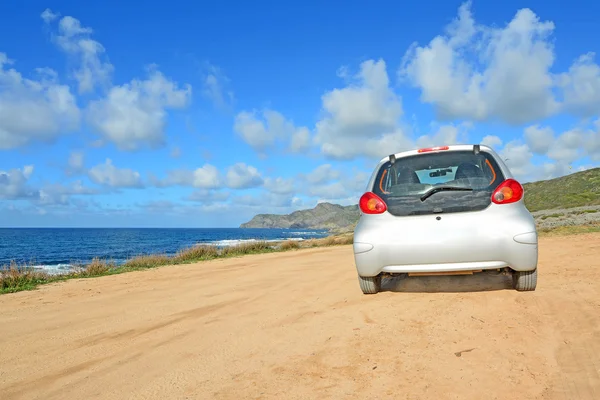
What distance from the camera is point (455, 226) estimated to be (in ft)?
14.6

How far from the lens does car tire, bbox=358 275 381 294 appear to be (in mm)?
5165

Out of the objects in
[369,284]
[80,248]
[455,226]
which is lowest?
Answer: [80,248]

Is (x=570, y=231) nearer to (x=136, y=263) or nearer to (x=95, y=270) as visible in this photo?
(x=136, y=263)

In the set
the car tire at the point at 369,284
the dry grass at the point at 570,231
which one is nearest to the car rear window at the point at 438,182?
the car tire at the point at 369,284

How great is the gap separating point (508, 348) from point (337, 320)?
1.75 metres

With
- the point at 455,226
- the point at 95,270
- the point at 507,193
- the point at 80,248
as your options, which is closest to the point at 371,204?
A: the point at 455,226

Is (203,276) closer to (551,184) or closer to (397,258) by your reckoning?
(397,258)

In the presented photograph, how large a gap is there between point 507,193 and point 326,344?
269cm

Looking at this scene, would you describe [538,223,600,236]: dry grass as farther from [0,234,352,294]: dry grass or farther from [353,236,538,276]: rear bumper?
[353,236,538,276]: rear bumper

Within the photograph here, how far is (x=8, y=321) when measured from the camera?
5820 millimetres

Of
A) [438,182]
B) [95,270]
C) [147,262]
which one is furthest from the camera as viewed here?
[147,262]

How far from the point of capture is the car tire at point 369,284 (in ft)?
16.9

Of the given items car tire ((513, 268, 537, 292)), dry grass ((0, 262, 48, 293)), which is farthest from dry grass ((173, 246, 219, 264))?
car tire ((513, 268, 537, 292))

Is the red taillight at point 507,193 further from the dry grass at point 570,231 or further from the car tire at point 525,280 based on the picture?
the dry grass at point 570,231
